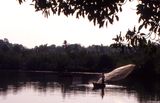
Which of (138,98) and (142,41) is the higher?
(142,41)

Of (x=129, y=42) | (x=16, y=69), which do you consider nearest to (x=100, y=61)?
(x=16, y=69)

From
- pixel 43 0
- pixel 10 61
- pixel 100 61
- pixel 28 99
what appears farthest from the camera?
pixel 10 61

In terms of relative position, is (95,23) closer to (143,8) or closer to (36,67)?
(143,8)

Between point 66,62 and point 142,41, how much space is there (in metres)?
139

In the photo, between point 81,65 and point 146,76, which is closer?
point 146,76

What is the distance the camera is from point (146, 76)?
11356 cm

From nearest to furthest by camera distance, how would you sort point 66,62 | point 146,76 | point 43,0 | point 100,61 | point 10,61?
1. point 43,0
2. point 146,76
3. point 100,61
4. point 66,62
5. point 10,61

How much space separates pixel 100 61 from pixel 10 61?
109 feet

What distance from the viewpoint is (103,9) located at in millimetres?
6562

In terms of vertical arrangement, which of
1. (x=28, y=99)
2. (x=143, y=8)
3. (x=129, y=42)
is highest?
(x=143, y=8)

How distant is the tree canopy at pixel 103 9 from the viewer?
21.2ft

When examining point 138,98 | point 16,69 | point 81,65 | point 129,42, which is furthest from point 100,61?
point 129,42

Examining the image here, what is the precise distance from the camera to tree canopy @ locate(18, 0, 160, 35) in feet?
21.2

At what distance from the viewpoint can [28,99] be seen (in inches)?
2231
